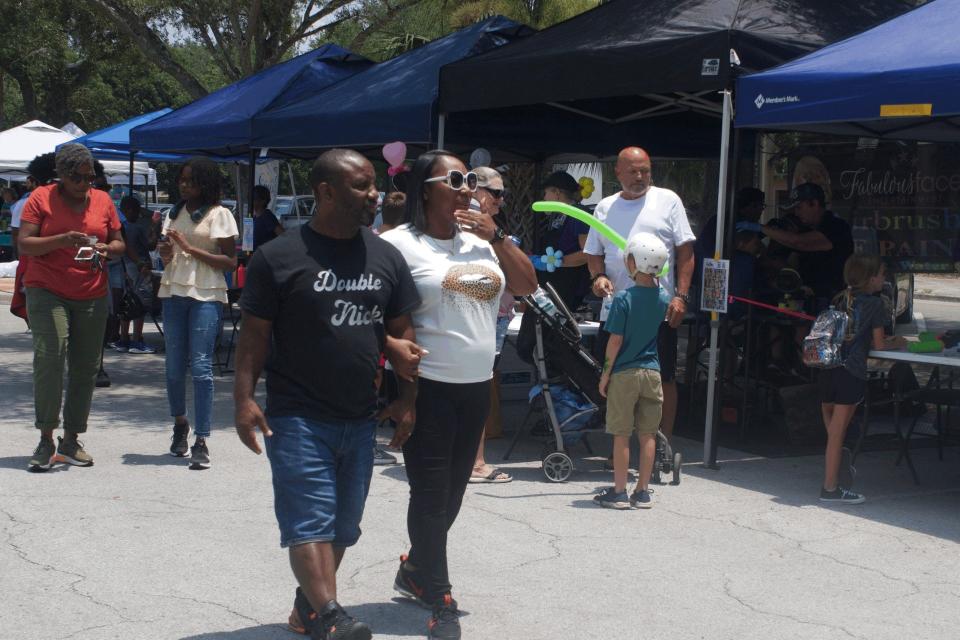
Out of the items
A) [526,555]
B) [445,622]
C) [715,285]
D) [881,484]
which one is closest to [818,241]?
[715,285]

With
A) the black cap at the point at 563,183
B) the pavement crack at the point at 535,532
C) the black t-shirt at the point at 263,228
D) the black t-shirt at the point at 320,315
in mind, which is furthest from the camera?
the black t-shirt at the point at 263,228

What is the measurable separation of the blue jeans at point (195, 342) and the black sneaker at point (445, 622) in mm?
3206

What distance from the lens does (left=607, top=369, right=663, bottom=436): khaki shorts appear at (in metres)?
6.48

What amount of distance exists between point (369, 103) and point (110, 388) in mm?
3473

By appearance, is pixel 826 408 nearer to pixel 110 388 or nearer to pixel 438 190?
pixel 438 190

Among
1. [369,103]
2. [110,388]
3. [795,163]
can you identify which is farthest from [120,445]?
[795,163]

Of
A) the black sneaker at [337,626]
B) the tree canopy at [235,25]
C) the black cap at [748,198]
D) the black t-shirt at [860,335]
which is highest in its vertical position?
the tree canopy at [235,25]

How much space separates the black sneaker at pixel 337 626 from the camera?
3.92 m

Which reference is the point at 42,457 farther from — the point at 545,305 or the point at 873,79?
the point at 873,79

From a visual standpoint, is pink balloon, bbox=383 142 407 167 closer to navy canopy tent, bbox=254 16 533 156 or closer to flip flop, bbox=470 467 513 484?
navy canopy tent, bbox=254 16 533 156

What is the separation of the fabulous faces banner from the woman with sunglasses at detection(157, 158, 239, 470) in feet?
17.8

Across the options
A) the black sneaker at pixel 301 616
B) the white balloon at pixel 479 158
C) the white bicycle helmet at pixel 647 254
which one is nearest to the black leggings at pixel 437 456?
the black sneaker at pixel 301 616

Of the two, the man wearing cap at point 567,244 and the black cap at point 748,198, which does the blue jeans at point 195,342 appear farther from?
the black cap at point 748,198

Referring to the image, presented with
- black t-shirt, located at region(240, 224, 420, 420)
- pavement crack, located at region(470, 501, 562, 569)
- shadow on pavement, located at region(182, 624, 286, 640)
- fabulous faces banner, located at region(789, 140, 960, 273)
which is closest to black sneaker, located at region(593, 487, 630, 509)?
pavement crack, located at region(470, 501, 562, 569)
